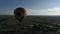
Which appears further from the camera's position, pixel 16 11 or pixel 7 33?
pixel 7 33

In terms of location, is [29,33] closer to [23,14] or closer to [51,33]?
[51,33]

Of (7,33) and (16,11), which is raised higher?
(16,11)

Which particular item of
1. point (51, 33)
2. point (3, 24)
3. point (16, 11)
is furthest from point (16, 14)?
point (3, 24)

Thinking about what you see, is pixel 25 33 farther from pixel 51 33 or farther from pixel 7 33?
pixel 51 33

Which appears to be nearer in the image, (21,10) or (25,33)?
(21,10)

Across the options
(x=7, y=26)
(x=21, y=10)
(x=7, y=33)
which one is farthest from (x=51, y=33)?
(x=21, y=10)

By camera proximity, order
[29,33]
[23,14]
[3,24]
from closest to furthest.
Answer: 1. [23,14]
2. [29,33]
3. [3,24]

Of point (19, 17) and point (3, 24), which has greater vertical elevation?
point (19, 17)

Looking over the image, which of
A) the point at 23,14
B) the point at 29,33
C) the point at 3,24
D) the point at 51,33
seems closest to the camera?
the point at 23,14

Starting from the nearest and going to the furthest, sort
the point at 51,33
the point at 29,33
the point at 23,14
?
the point at 23,14
the point at 29,33
the point at 51,33
